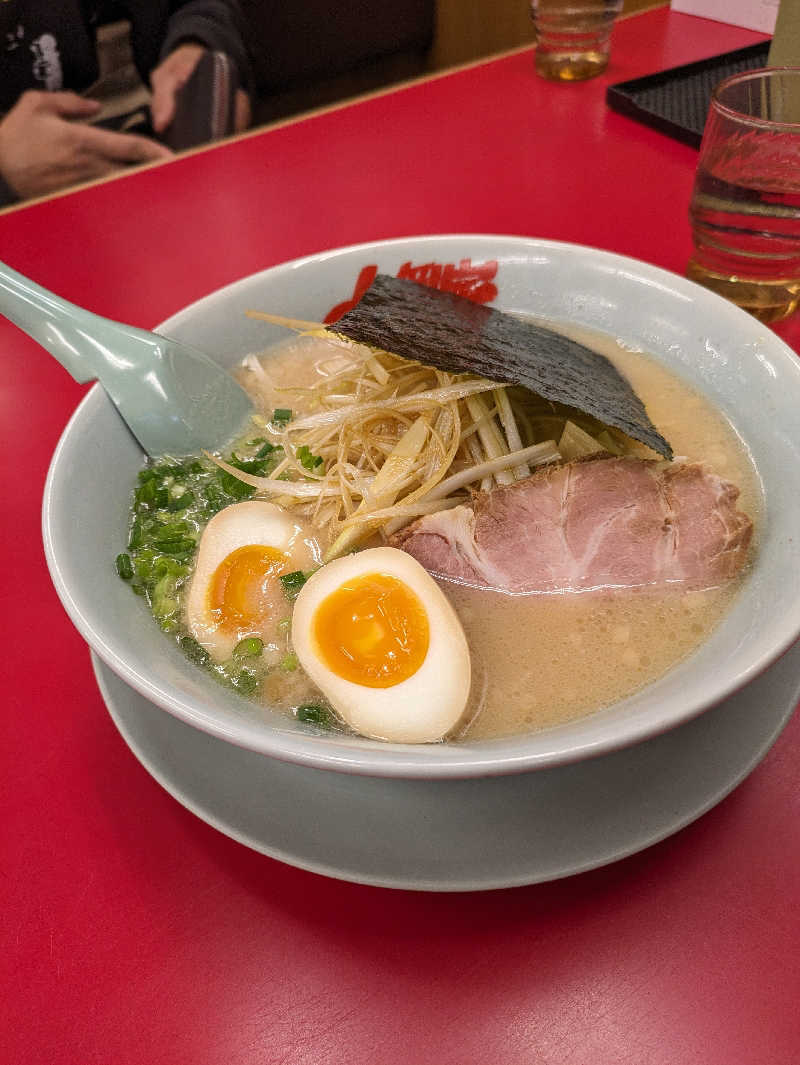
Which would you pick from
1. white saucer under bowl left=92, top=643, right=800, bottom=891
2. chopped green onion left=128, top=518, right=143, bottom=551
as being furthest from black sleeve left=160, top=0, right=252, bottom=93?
white saucer under bowl left=92, top=643, right=800, bottom=891

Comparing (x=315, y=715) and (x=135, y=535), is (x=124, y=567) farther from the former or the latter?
(x=315, y=715)

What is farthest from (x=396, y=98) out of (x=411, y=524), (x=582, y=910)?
(x=582, y=910)

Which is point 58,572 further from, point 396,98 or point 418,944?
point 396,98

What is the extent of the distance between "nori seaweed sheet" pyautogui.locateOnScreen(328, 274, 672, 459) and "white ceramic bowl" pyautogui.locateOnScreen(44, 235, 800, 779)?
12 centimetres

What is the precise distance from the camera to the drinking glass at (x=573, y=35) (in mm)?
2312

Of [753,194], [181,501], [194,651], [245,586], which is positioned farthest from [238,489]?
[753,194]

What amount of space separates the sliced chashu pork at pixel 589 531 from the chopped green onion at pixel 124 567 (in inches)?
13.5

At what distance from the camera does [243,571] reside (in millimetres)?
1082

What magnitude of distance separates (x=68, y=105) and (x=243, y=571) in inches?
101

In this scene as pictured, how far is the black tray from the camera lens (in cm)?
216

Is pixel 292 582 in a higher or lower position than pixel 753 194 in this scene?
lower

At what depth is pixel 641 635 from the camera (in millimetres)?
980

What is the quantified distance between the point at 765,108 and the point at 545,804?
138 centimetres

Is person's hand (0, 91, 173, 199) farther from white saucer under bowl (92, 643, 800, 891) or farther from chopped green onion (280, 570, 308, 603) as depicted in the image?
white saucer under bowl (92, 643, 800, 891)
